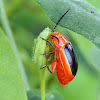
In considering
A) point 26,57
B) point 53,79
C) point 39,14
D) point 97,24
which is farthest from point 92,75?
point 97,24

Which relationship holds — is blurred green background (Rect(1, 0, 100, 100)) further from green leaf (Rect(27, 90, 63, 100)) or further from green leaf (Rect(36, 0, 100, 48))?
green leaf (Rect(36, 0, 100, 48))

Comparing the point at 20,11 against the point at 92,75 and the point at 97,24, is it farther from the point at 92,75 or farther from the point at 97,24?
the point at 97,24

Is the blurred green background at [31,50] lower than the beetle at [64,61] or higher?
lower

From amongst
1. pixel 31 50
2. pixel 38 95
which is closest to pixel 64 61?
pixel 38 95

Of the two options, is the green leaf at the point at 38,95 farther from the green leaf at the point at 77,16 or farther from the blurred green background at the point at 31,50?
the green leaf at the point at 77,16

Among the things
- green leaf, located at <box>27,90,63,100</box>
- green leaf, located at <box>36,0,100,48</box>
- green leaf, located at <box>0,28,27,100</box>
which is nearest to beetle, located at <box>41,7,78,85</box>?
green leaf, located at <box>27,90,63,100</box>

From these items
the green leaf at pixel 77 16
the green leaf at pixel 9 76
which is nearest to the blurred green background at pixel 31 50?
the green leaf at pixel 77 16
